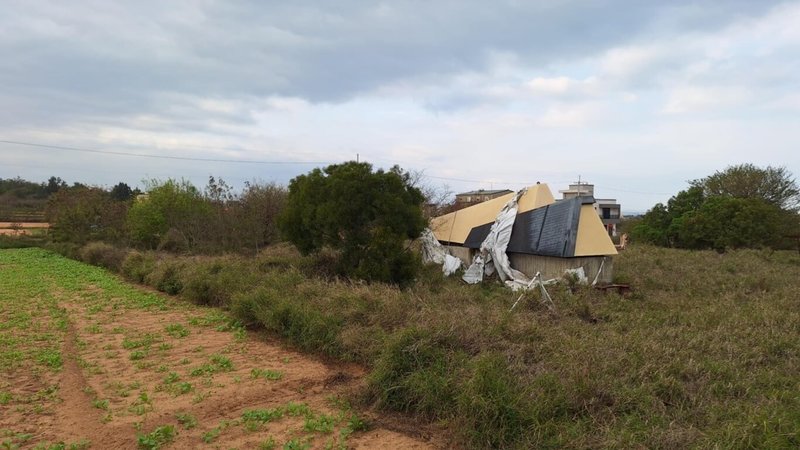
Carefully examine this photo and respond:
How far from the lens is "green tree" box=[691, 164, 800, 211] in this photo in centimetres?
2803

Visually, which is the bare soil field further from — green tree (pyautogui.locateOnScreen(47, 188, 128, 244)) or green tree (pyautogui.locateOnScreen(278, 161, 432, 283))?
green tree (pyautogui.locateOnScreen(47, 188, 128, 244))

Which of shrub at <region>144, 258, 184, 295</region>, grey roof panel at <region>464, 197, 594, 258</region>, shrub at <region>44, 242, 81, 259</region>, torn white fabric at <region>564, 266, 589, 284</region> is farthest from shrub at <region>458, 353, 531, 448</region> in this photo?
shrub at <region>44, 242, 81, 259</region>

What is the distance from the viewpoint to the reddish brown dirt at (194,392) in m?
4.45

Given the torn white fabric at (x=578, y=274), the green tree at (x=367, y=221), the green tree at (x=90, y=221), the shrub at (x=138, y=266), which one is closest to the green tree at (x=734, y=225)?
the torn white fabric at (x=578, y=274)

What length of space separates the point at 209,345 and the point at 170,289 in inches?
247

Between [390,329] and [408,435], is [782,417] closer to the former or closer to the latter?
[408,435]

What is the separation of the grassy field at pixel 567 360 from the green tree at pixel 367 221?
4.62ft

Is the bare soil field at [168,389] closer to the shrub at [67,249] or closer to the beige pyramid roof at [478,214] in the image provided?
the beige pyramid roof at [478,214]

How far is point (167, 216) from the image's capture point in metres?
21.5

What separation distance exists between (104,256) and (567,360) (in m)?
21.1

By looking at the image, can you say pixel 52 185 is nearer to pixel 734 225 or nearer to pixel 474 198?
pixel 474 198

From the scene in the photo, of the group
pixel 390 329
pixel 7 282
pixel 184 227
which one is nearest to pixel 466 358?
pixel 390 329

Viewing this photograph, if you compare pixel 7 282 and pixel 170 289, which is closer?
pixel 170 289

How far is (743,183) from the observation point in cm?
2917
